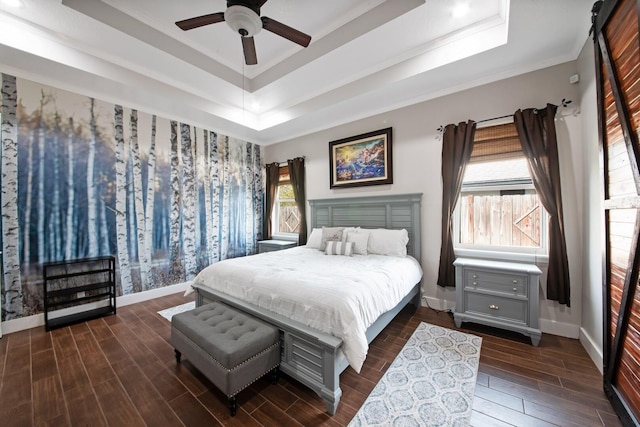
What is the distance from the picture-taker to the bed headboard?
129 inches

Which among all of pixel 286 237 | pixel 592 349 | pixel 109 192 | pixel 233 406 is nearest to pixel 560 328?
pixel 592 349

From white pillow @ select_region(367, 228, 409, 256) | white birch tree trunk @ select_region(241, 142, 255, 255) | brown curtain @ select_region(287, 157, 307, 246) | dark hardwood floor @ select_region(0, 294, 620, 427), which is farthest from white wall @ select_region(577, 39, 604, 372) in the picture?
white birch tree trunk @ select_region(241, 142, 255, 255)

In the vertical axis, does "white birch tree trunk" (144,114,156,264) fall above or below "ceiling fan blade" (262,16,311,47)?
below

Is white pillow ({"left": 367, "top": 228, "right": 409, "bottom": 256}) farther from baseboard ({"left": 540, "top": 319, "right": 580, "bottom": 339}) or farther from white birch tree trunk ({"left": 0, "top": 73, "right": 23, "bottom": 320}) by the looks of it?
white birch tree trunk ({"left": 0, "top": 73, "right": 23, "bottom": 320})

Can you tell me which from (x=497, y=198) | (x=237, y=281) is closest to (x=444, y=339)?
(x=497, y=198)

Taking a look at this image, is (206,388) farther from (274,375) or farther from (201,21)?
(201,21)

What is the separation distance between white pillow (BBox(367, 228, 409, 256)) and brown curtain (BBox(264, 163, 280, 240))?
2.56m

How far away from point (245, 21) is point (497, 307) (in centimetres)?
352

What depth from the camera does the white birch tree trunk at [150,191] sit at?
3557mm

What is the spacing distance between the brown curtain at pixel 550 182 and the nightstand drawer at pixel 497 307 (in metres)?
0.43

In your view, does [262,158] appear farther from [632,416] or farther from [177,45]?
[632,416]

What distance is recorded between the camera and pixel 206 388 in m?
1.77

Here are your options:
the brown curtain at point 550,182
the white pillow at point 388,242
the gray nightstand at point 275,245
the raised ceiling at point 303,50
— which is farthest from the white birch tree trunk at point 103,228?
the brown curtain at point 550,182

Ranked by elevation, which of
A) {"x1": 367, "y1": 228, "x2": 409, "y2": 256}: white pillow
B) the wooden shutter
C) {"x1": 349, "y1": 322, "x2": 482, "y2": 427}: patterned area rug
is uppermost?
the wooden shutter
